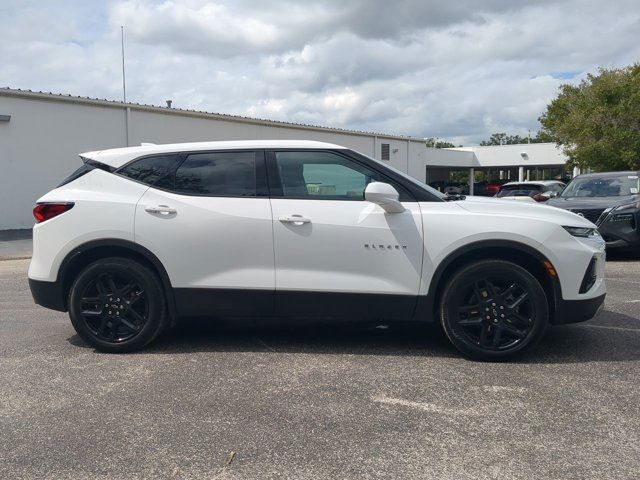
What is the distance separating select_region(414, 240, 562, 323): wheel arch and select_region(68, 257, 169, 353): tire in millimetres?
2205

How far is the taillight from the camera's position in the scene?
467 centimetres

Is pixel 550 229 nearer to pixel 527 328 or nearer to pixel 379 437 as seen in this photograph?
pixel 527 328

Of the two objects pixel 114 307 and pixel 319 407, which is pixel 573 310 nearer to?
pixel 319 407

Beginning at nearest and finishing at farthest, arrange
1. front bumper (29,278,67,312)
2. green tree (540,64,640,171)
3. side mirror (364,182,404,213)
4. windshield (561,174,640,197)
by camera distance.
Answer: side mirror (364,182,404,213) < front bumper (29,278,67,312) < windshield (561,174,640,197) < green tree (540,64,640,171)

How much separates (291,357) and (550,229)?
7.60 ft

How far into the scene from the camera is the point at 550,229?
428 centimetres

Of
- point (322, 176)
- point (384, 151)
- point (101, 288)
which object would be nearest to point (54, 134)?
point (101, 288)

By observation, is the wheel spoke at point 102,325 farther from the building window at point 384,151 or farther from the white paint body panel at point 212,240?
the building window at point 384,151

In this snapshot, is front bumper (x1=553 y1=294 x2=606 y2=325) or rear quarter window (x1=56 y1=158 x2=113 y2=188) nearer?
front bumper (x1=553 y1=294 x2=606 y2=325)

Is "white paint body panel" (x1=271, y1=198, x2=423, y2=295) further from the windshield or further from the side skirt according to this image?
the windshield

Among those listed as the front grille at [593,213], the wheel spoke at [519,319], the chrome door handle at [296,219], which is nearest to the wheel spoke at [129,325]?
the chrome door handle at [296,219]

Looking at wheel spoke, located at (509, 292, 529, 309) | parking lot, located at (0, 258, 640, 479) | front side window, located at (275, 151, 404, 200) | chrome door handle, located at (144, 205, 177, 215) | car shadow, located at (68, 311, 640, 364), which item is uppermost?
front side window, located at (275, 151, 404, 200)

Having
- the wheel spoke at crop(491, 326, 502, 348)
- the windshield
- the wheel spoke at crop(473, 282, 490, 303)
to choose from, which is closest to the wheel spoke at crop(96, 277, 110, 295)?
the wheel spoke at crop(473, 282, 490, 303)

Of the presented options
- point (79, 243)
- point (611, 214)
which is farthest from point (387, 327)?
point (611, 214)
